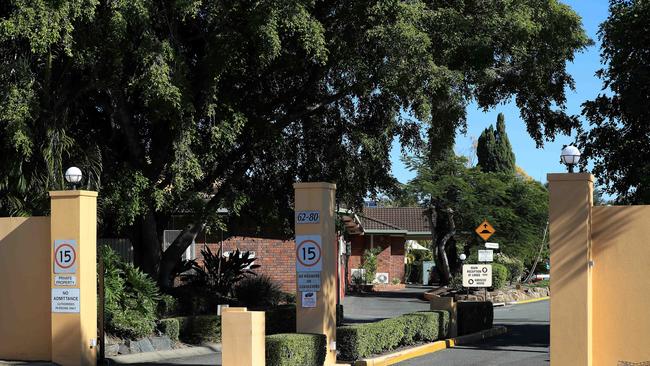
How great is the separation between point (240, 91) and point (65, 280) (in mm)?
7284

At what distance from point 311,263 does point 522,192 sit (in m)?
29.0

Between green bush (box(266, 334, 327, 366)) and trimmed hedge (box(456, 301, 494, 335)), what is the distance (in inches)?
300

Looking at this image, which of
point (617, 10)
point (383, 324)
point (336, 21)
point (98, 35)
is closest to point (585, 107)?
point (617, 10)

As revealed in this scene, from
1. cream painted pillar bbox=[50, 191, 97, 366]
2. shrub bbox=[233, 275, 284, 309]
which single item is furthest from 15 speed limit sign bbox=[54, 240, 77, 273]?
shrub bbox=[233, 275, 284, 309]

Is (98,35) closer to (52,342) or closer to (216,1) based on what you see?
(216,1)

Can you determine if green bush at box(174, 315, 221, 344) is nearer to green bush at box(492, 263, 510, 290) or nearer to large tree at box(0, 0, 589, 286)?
large tree at box(0, 0, 589, 286)

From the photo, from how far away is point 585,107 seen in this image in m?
20.8

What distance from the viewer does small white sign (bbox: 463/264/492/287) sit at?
30062 millimetres

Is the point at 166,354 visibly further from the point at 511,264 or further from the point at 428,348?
the point at 511,264

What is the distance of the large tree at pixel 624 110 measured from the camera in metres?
18.7

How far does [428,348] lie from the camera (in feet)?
61.4

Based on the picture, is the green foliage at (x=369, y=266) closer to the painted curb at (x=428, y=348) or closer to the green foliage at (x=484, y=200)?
the green foliage at (x=484, y=200)

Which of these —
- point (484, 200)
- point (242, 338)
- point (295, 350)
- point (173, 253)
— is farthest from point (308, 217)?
point (484, 200)

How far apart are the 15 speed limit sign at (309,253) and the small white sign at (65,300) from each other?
3814 mm
